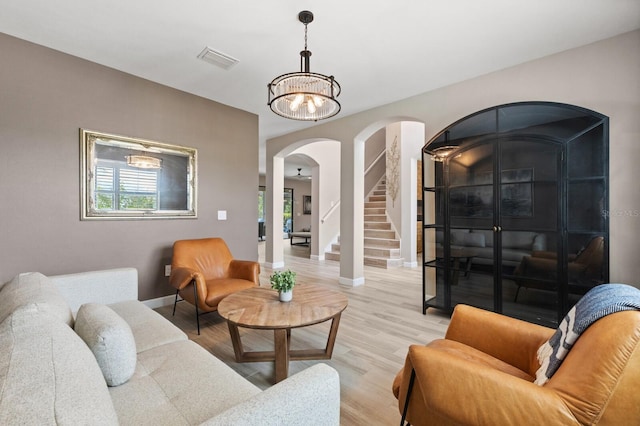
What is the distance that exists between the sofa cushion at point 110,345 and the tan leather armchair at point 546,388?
3.99 feet

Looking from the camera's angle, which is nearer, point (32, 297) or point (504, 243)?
point (32, 297)

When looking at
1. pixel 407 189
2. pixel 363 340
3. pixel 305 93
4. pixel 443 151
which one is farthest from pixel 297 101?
pixel 407 189

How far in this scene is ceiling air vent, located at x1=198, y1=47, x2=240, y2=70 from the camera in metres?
2.84

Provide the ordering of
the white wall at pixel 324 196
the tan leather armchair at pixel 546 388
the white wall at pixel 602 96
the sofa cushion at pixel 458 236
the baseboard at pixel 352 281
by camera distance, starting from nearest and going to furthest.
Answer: the tan leather armchair at pixel 546 388 < the white wall at pixel 602 96 < the sofa cushion at pixel 458 236 < the baseboard at pixel 352 281 < the white wall at pixel 324 196

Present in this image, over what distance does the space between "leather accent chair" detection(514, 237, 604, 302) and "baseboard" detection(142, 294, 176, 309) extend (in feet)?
12.7

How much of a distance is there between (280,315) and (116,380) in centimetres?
95

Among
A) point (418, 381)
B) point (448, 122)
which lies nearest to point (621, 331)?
point (418, 381)

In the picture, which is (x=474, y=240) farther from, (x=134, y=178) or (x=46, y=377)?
(x=134, y=178)

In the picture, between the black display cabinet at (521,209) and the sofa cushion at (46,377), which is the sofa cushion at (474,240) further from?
the sofa cushion at (46,377)

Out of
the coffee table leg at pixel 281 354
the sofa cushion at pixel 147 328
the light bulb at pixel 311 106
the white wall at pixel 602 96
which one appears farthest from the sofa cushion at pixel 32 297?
the white wall at pixel 602 96

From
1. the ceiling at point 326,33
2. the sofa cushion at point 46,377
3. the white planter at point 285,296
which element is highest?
the ceiling at point 326,33

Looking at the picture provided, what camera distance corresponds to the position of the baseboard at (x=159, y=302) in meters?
3.46

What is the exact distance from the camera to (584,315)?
3.62 ft

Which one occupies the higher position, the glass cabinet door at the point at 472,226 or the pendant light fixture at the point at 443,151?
the pendant light fixture at the point at 443,151
